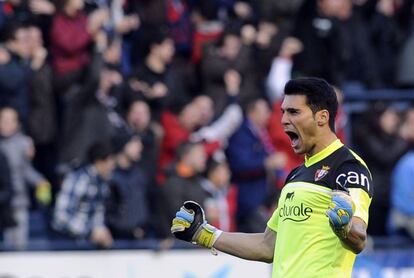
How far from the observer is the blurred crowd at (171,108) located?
42.5 feet

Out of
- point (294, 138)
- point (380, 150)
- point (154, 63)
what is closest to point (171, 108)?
point (154, 63)

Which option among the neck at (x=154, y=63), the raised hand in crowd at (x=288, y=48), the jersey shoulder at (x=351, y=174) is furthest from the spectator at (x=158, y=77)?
the jersey shoulder at (x=351, y=174)

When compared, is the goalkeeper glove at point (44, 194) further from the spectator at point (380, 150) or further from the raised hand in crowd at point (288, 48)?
the spectator at point (380, 150)

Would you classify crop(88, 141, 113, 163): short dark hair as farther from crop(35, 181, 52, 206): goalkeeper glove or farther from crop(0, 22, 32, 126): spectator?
crop(0, 22, 32, 126): spectator

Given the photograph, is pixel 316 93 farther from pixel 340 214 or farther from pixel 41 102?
pixel 41 102

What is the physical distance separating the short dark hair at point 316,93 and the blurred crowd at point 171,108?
5.59 metres

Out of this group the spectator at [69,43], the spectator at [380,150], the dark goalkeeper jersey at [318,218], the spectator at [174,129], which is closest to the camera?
the dark goalkeeper jersey at [318,218]

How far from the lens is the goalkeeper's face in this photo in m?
7.14

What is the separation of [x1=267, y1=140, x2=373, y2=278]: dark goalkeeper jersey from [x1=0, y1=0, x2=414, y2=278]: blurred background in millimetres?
5484

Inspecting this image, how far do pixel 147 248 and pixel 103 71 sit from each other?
7.00ft

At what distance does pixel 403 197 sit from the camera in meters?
14.4

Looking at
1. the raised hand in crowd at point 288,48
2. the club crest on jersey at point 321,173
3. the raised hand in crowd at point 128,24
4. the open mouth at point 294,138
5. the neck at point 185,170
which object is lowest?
the neck at point 185,170

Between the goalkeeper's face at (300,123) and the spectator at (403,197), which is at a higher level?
the goalkeeper's face at (300,123)

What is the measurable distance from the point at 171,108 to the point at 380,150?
2666 millimetres
